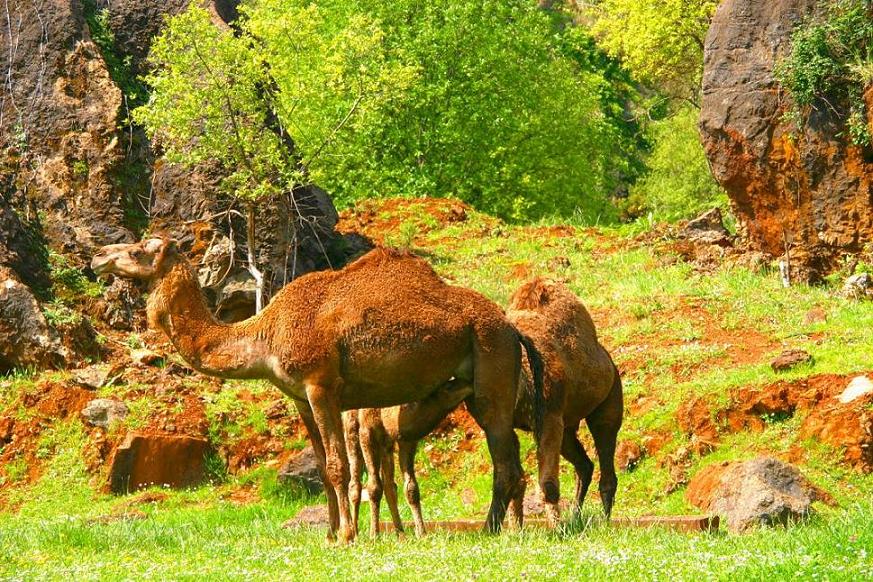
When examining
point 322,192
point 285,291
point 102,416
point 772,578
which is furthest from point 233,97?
point 772,578

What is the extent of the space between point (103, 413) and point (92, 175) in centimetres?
790

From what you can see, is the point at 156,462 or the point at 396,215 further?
the point at 396,215

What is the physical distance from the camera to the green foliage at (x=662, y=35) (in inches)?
1916

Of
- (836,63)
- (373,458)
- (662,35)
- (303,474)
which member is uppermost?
(662,35)

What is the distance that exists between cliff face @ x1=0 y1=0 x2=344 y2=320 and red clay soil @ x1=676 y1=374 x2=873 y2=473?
1063cm

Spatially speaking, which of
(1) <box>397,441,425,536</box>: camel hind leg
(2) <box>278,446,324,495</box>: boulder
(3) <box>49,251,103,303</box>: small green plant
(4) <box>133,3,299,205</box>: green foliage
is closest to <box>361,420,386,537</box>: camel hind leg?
(1) <box>397,441,425,536</box>: camel hind leg

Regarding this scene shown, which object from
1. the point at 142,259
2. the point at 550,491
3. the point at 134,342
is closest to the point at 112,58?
the point at 134,342

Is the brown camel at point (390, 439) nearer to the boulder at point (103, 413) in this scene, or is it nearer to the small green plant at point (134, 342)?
the boulder at point (103, 413)

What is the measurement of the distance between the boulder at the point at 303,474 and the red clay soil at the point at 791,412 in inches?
201

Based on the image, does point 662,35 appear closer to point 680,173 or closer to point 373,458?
point 680,173

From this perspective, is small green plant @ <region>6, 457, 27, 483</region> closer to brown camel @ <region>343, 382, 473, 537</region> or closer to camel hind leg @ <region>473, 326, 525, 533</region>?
brown camel @ <region>343, 382, 473, 537</region>

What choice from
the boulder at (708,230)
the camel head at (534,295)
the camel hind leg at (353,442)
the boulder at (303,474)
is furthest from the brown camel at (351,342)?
the boulder at (708,230)

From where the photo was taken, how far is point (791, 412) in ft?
59.4

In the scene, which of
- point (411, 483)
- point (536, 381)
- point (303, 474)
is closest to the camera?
point (536, 381)
